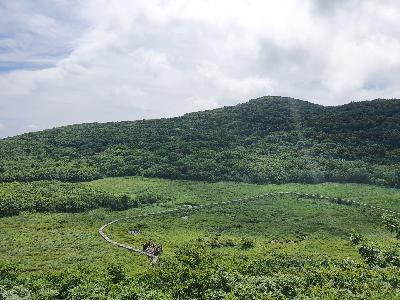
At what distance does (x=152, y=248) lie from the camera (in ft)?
203

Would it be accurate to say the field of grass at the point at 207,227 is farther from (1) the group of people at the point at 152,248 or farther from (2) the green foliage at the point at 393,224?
(2) the green foliage at the point at 393,224

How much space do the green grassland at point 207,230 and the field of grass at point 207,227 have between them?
0.13 metres

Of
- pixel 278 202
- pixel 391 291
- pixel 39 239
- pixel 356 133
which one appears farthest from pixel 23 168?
pixel 391 291

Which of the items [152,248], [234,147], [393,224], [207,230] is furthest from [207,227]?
[234,147]

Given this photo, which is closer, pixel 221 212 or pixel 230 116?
pixel 221 212

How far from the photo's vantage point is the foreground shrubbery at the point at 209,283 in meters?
34.2

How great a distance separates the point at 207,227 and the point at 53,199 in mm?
31006

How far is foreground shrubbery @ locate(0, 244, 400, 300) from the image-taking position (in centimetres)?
3419

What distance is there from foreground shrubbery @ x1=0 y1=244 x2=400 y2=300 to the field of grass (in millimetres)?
7507

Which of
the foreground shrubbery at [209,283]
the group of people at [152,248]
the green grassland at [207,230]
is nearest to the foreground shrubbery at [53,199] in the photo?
the green grassland at [207,230]

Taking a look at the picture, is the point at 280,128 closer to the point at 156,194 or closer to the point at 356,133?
the point at 356,133

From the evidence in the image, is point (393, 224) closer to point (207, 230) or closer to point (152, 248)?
point (207, 230)

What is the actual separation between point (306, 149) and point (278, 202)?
114 feet

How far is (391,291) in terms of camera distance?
113 feet
